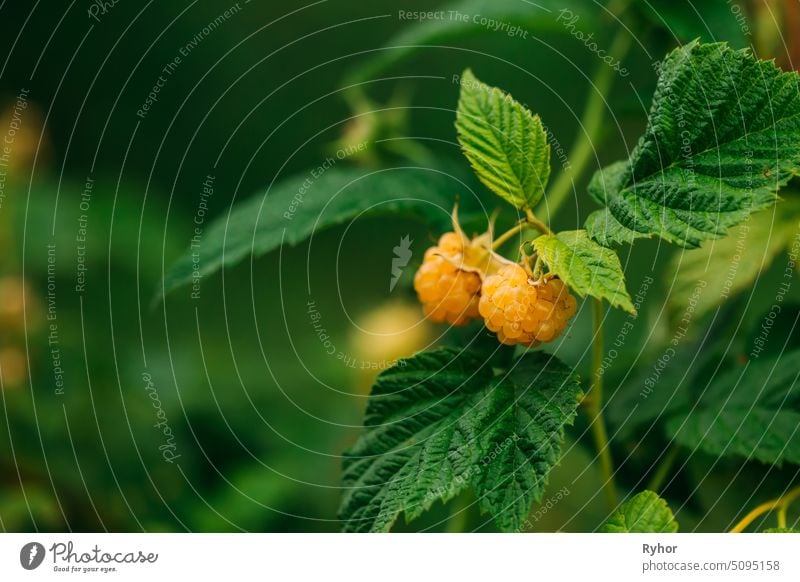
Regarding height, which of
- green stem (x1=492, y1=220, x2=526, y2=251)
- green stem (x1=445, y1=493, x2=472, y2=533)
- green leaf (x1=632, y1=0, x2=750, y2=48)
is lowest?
green stem (x1=445, y1=493, x2=472, y2=533)

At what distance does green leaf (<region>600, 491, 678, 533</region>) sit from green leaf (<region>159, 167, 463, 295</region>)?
24 cm

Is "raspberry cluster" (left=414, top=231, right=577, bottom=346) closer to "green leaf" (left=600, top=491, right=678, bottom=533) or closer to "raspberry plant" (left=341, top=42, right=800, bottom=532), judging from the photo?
"raspberry plant" (left=341, top=42, right=800, bottom=532)

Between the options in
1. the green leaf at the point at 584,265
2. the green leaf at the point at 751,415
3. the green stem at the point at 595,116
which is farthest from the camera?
the green stem at the point at 595,116

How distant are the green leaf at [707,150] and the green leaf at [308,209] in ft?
0.58

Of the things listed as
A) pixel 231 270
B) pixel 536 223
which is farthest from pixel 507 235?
pixel 231 270

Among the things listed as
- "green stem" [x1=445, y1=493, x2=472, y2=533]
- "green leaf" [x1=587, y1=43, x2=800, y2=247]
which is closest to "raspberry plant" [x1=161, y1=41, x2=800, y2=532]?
"green leaf" [x1=587, y1=43, x2=800, y2=247]

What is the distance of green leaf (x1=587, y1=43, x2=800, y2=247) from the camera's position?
1.35 ft

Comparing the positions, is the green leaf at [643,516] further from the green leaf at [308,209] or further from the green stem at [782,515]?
the green leaf at [308,209]

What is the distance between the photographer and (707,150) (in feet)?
1.42

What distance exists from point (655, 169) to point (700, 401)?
0.62ft

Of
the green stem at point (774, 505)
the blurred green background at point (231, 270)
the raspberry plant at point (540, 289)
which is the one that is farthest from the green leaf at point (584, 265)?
the green stem at point (774, 505)

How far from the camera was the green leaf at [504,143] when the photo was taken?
452mm

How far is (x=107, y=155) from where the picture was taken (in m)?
1.25
